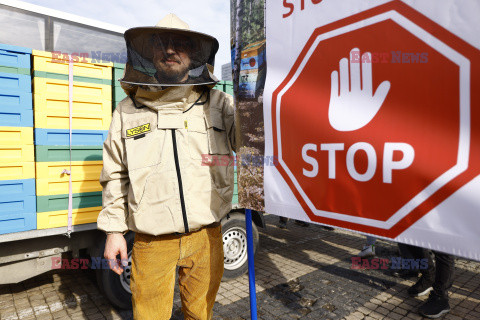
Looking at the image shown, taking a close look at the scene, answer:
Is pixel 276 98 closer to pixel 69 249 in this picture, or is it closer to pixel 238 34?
pixel 238 34

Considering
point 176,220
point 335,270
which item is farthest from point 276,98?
point 335,270

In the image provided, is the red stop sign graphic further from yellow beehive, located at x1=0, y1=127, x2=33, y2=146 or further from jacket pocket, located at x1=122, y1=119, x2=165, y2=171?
yellow beehive, located at x1=0, y1=127, x2=33, y2=146

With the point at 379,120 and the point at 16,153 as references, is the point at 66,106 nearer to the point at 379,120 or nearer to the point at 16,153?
the point at 16,153

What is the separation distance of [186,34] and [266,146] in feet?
3.24

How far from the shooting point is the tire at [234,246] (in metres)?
3.83

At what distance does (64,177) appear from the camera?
2.87 meters

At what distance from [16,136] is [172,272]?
1.87 meters

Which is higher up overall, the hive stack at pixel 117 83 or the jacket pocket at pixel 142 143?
the hive stack at pixel 117 83

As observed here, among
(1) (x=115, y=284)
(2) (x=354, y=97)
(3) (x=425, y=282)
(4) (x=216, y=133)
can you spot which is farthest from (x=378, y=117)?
(3) (x=425, y=282)

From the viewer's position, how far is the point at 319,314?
10.5ft

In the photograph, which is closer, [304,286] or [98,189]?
[98,189]

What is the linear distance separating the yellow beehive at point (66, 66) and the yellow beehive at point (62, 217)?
1.30 m

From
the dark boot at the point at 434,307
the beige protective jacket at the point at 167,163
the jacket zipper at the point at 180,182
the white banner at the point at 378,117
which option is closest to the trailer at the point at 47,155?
the beige protective jacket at the point at 167,163

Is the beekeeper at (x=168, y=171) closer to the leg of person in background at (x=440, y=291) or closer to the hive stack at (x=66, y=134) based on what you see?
the hive stack at (x=66, y=134)
